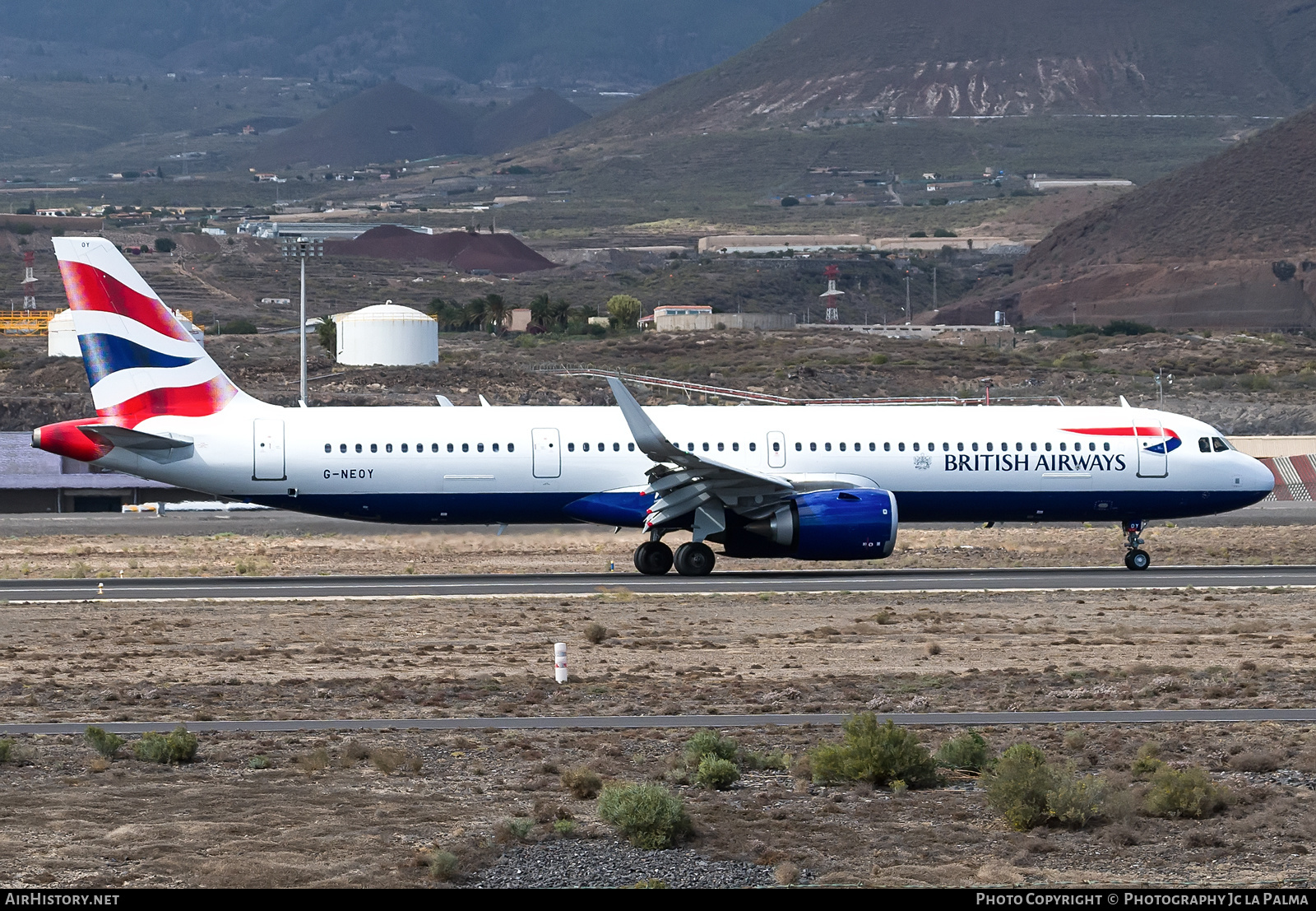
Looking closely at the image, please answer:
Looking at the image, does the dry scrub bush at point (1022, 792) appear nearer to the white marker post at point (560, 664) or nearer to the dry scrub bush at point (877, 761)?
the dry scrub bush at point (877, 761)

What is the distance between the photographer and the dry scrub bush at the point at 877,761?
16.1m

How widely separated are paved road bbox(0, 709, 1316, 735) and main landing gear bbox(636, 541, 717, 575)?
16.6 meters

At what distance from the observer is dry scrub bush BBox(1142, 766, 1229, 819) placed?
1466cm

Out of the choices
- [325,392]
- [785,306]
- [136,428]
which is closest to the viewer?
[136,428]

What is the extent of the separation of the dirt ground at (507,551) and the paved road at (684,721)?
19.0m

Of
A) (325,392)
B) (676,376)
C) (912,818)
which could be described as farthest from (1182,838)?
(676,376)

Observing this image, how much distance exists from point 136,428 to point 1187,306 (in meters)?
132

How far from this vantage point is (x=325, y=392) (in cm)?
8256

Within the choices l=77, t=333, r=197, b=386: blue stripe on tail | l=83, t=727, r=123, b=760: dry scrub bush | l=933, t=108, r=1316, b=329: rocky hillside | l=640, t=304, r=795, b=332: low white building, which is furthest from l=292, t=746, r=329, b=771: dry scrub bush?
l=933, t=108, r=1316, b=329: rocky hillside

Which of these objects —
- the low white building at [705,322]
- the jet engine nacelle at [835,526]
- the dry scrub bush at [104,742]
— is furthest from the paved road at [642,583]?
the low white building at [705,322]

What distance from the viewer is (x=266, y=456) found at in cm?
3569

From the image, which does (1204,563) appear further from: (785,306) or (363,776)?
(785,306)

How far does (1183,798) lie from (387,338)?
8471 cm

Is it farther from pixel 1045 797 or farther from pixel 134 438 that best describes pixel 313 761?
pixel 134 438
